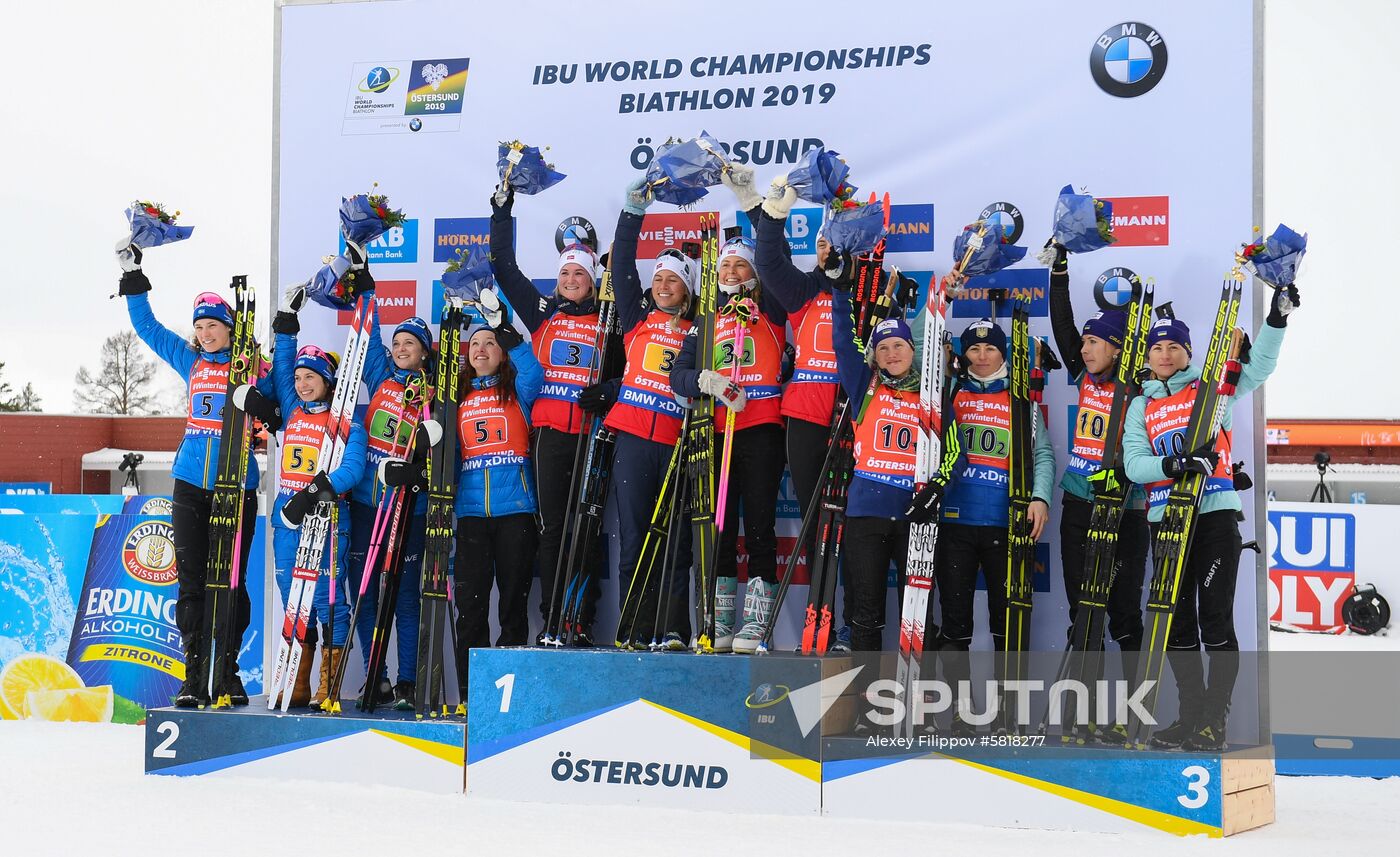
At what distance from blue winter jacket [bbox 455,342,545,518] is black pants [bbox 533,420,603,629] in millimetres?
64

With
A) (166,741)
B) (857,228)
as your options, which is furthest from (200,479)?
(857,228)

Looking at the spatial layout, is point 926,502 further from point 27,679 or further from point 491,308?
point 27,679

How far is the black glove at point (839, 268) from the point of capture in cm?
480

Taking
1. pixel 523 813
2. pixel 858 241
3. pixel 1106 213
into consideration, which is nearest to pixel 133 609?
pixel 523 813

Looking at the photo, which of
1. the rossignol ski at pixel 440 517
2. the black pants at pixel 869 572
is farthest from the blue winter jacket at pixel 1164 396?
the rossignol ski at pixel 440 517

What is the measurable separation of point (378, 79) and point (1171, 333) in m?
3.80

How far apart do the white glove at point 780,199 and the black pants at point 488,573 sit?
1.63 metres

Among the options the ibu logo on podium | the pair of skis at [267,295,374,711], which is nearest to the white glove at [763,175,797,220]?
the pair of skis at [267,295,374,711]

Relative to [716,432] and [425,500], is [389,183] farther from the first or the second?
[716,432]

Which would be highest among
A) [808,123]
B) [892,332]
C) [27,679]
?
[808,123]

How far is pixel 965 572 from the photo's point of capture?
16.0ft

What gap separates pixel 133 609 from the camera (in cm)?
677

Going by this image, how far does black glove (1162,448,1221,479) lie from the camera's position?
14.6ft

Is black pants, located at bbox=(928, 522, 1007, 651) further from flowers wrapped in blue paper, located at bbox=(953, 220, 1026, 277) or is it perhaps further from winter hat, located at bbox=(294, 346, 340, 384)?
winter hat, located at bbox=(294, 346, 340, 384)
